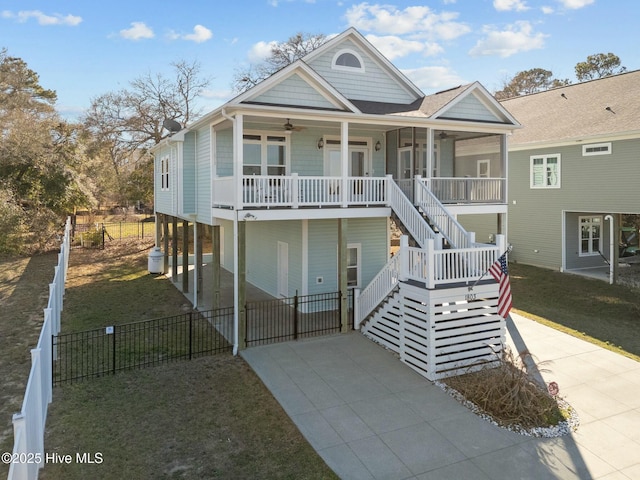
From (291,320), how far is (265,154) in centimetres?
557

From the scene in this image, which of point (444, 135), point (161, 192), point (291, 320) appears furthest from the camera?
point (161, 192)

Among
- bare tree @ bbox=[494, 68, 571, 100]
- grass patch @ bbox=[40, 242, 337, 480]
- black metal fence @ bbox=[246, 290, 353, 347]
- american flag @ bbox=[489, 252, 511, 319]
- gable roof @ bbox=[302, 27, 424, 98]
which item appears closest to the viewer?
grass patch @ bbox=[40, 242, 337, 480]

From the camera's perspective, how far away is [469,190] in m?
15.7

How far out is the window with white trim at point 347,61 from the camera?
1603 cm

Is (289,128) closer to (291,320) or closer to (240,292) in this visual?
(240,292)

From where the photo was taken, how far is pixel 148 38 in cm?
2808

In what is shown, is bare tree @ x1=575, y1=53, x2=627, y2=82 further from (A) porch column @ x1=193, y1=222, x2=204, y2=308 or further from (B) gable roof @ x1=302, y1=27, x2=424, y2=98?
(A) porch column @ x1=193, y1=222, x2=204, y2=308

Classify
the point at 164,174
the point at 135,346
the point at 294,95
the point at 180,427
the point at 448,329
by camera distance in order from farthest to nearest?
the point at 164,174 → the point at 294,95 → the point at 135,346 → the point at 448,329 → the point at 180,427

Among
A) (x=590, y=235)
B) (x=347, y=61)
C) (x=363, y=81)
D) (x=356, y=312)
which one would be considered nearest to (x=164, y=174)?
(x=347, y=61)

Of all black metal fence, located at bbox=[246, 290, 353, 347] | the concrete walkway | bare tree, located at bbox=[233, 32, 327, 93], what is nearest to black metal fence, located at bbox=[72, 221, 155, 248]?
bare tree, located at bbox=[233, 32, 327, 93]

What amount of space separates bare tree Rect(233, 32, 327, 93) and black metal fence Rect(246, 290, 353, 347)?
2699cm

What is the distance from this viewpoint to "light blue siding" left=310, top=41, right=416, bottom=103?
52.2ft

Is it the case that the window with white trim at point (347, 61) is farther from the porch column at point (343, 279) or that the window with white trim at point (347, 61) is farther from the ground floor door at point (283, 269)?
the ground floor door at point (283, 269)

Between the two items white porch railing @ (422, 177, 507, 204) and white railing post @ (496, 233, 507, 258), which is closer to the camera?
white railing post @ (496, 233, 507, 258)
